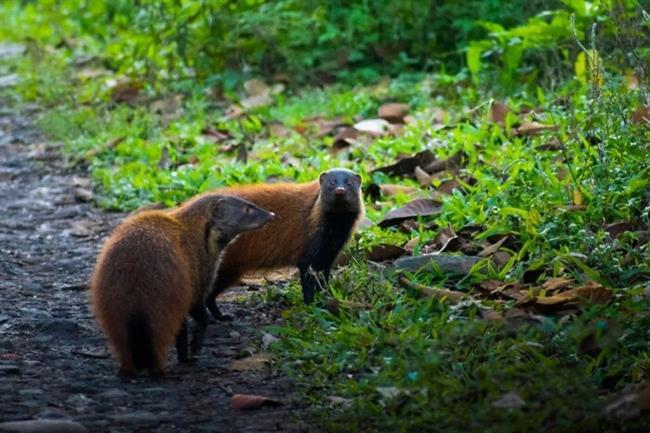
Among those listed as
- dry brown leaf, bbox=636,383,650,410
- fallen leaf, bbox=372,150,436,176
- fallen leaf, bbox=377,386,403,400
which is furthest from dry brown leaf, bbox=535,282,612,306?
fallen leaf, bbox=372,150,436,176

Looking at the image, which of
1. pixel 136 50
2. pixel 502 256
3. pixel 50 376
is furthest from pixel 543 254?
pixel 136 50

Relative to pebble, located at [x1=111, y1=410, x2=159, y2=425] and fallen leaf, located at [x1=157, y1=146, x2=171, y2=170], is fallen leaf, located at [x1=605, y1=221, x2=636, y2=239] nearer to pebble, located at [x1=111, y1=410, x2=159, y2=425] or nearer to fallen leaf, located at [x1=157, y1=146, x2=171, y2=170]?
pebble, located at [x1=111, y1=410, x2=159, y2=425]

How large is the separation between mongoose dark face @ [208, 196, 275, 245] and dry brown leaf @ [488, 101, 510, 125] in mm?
3075

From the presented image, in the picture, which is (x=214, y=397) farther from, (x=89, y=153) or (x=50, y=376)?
(x=89, y=153)

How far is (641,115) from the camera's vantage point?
7.61m

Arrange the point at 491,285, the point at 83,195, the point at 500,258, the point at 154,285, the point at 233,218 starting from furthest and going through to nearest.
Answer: the point at 83,195, the point at 500,258, the point at 233,218, the point at 491,285, the point at 154,285

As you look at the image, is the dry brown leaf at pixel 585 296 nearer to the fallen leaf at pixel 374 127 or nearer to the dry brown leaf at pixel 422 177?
the dry brown leaf at pixel 422 177

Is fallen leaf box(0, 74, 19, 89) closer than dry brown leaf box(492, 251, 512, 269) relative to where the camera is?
No

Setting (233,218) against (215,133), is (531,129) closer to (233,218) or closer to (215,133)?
(233,218)

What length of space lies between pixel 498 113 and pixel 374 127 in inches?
52.1

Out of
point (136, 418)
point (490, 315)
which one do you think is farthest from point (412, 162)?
point (136, 418)

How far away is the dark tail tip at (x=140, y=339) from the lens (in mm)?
5617

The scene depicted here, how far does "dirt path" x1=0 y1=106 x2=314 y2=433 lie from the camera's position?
5.20 m

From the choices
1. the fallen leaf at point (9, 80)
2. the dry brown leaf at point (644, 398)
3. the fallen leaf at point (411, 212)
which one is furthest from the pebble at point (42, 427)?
the fallen leaf at point (9, 80)
